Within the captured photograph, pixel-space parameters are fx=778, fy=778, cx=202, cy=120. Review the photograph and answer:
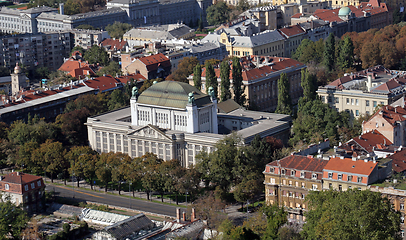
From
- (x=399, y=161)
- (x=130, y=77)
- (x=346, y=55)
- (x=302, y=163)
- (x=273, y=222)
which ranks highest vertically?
(x=346, y=55)

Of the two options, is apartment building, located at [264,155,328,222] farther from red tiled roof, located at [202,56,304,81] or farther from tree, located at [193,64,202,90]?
red tiled roof, located at [202,56,304,81]

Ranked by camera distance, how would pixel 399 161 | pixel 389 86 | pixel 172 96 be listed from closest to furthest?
pixel 399 161
pixel 172 96
pixel 389 86

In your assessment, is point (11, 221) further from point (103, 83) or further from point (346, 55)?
point (346, 55)

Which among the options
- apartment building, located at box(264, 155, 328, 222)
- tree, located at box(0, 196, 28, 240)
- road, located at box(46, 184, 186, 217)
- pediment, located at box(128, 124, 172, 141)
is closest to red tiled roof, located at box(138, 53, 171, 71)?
pediment, located at box(128, 124, 172, 141)

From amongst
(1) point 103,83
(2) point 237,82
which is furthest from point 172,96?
(1) point 103,83

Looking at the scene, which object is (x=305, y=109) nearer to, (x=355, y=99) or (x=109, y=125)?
(x=355, y=99)

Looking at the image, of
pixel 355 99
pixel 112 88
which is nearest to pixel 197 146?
pixel 355 99
